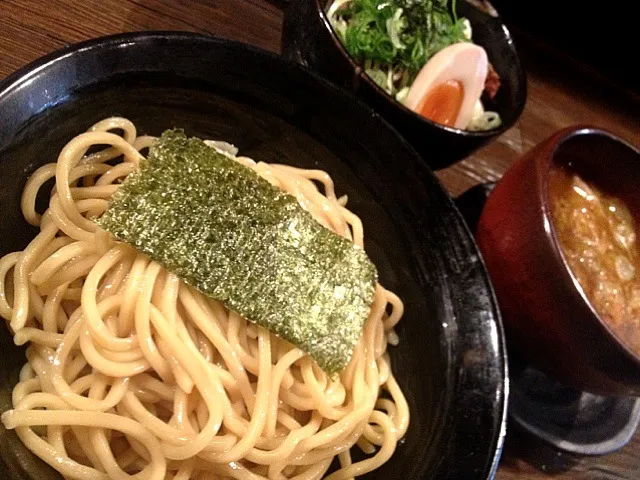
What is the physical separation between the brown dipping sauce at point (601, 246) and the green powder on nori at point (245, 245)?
1.85ft

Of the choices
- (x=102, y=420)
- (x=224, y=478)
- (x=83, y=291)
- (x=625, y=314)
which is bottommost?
(x=224, y=478)

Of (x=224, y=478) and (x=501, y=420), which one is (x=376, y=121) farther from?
(x=224, y=478)

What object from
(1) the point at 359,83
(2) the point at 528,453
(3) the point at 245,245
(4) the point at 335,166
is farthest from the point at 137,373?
(2) the point at 528,453

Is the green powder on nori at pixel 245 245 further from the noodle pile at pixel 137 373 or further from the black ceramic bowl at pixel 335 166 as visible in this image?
the black ceramic bowl at pixel 335 166

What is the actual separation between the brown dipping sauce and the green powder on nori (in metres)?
0.57

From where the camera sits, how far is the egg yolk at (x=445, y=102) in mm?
1883

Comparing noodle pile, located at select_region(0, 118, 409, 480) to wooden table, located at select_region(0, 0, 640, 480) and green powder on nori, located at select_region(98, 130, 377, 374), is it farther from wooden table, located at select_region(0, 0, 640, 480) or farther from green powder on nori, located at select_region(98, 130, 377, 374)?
wooden table, located at select_region(0, 0, 640, 480)

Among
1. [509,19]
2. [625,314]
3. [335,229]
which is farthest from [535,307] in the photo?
[509,19]

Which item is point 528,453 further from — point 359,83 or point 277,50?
point 277,50

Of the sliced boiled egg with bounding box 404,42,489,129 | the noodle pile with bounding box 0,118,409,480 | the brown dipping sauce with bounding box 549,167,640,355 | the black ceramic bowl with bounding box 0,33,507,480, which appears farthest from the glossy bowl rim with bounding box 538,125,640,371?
the noodle pile with bounding box 0,118,409,480

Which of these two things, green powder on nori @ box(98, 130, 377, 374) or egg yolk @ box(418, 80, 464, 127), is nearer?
green powder on nori @ box(98, 130, 377, 374)

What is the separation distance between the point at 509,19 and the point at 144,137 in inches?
73.0

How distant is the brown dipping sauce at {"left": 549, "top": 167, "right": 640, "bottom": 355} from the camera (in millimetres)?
1571

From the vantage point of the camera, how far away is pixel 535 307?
4.95ft
